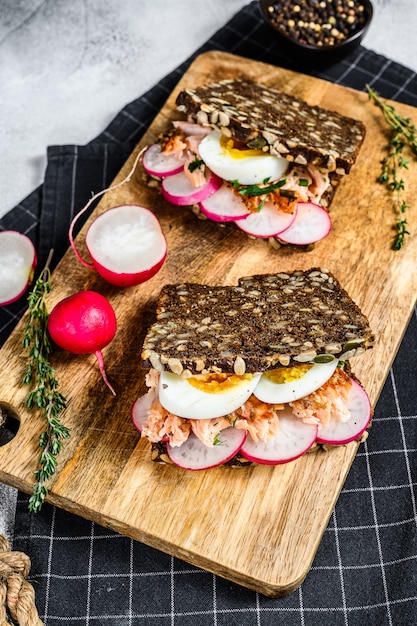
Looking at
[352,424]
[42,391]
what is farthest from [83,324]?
[352,424]

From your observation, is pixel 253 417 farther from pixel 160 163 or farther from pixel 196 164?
pixel 160 163

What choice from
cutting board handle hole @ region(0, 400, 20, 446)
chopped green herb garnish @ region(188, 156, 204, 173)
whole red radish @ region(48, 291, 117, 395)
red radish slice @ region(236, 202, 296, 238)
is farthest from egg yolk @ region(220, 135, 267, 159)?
cutting board handle hole @ region(0, 400, 20, 446)

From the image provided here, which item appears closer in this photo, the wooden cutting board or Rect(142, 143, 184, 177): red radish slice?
the wooden cutting board

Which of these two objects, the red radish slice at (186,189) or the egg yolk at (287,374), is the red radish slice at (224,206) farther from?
the egg yolk at (287,374)

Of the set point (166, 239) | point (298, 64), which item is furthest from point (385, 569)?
point (298, 64)

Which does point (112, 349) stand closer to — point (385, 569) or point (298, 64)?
point (385, 569)

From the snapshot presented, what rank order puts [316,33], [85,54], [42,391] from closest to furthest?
1. [42,391]
2. [316,33]
3. [85,54]

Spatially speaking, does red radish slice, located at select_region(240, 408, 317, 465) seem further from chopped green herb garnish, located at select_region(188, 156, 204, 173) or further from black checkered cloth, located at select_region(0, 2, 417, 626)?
chopped green herb garnish, located at select_region(188, 156, 204, 173)
